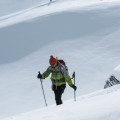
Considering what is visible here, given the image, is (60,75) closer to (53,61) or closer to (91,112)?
(53,61)

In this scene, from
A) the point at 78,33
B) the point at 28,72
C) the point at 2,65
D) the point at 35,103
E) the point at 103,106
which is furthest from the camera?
the point at 78,33

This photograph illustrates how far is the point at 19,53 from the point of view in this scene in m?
21.1

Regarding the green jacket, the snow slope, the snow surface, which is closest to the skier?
the green jacket

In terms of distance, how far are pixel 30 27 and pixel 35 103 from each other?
11487 millimetres

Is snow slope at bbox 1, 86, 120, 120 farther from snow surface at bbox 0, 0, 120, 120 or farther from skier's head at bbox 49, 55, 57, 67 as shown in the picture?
snow surface at bbox 0, 0, 120, 120

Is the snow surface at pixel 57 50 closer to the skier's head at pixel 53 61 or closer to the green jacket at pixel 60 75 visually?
the green jacket at pixel 60 75

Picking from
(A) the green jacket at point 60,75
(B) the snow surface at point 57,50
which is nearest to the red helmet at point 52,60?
(A) the green jacket at point 60,75

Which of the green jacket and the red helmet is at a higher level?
the red helmet

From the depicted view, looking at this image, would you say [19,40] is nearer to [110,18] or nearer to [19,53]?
[19,53]

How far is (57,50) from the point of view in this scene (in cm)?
2042

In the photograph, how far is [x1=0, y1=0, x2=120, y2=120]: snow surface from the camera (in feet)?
49.9

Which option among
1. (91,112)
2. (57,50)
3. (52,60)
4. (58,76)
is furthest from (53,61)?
(57,50)

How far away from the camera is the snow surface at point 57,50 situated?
15.2 metres

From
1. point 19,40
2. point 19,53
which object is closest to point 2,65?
point 19,53
